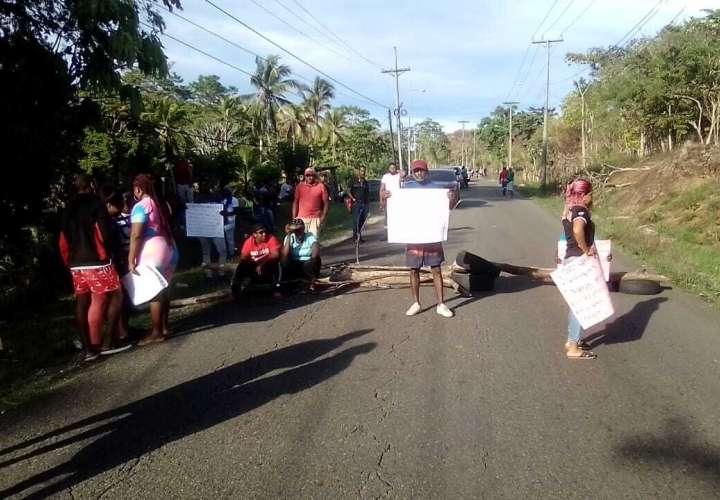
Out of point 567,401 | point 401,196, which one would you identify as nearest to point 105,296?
point 401,196

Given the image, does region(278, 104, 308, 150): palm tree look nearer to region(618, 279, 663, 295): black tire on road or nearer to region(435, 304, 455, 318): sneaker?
region(618, 279, 663, 295): black tire on road

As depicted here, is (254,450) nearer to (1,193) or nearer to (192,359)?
(192,359)

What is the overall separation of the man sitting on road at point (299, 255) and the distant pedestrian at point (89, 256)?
2700mm

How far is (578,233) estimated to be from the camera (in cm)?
477

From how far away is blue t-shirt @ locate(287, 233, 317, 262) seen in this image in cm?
781

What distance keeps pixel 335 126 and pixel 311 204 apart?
160 ft

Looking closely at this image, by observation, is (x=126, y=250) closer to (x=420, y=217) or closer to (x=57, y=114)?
(x=57, y=114)

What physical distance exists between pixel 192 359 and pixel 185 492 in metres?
2.28

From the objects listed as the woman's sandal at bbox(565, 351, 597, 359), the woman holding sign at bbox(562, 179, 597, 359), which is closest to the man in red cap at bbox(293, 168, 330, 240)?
the woman holding sign at bbox(562, 179, 597, 359)

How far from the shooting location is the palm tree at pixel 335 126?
173 feet

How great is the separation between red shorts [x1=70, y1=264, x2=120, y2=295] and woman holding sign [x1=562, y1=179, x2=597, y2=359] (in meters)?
4.24

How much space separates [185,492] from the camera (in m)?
3.09

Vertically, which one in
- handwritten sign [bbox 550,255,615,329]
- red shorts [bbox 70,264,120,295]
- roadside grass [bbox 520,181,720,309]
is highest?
red shorts [bbox 70,264,120,295]

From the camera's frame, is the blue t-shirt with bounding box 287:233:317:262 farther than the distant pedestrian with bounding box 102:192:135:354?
Yes
